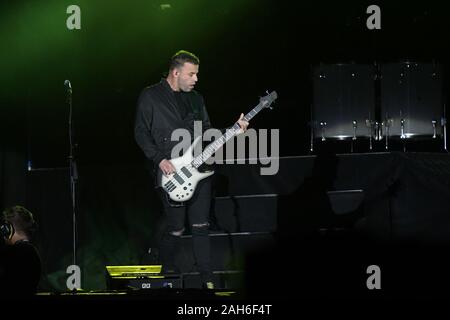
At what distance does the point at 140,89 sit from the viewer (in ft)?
36.4

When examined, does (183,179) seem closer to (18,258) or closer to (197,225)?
(197,225)

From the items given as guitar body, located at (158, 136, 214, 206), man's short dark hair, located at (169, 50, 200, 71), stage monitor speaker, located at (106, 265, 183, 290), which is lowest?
stage monitor speaker, located at (106, 265, 183, 290)

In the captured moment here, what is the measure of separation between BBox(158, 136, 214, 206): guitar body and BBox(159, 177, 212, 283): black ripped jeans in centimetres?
6

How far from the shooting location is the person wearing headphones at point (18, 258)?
558 centimetres

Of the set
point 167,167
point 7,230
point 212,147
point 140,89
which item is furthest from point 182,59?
point 140,89

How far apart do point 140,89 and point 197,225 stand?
381 cm

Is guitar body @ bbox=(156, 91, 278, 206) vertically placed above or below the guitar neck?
below

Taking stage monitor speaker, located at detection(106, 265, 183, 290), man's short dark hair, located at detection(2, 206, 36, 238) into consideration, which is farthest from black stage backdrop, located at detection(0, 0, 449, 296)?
man's short dark hair, located at detection(2, 206, 36, 238)

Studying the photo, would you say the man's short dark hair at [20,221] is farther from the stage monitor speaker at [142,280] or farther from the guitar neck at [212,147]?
the guitar neck at [212,147]

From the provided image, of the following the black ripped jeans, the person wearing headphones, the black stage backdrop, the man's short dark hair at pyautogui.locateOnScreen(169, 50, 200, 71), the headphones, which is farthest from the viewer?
the black stage backdrop

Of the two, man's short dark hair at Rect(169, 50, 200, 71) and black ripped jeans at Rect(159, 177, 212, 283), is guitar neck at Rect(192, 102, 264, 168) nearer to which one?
black ripped jeans at Rect(159, 177, 212, 283)

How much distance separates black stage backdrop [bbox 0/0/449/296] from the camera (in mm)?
8781
